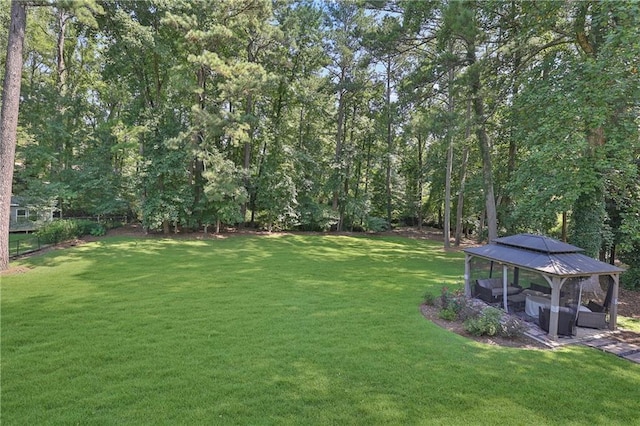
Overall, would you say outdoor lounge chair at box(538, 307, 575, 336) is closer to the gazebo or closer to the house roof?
the gazebo

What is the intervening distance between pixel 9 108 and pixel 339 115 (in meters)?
17.6

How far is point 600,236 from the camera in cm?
947

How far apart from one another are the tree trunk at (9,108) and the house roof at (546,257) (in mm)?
13975

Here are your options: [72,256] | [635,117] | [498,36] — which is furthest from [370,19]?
[72,256]

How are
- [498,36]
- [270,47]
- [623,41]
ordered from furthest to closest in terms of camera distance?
[270,47]
[498,36]
[623,41]

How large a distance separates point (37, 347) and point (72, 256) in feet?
27.8

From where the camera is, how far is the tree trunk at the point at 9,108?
31.8 feet

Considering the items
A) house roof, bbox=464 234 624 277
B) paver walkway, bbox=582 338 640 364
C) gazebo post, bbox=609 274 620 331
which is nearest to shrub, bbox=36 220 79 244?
house roof, bbox=464 234 624 277

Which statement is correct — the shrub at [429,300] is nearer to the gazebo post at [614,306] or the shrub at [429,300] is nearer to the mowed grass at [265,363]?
the mowed grass at [265,363]

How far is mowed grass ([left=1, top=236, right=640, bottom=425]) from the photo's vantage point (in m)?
4.02

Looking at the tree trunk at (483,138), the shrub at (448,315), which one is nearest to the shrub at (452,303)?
the shrub at (448,315)

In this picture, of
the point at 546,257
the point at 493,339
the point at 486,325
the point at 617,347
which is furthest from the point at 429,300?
the point at 617,347

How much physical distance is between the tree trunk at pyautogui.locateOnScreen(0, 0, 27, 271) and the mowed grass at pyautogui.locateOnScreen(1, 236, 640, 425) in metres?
1.82

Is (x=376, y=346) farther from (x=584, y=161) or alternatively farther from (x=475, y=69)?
(x=475, y=69)
